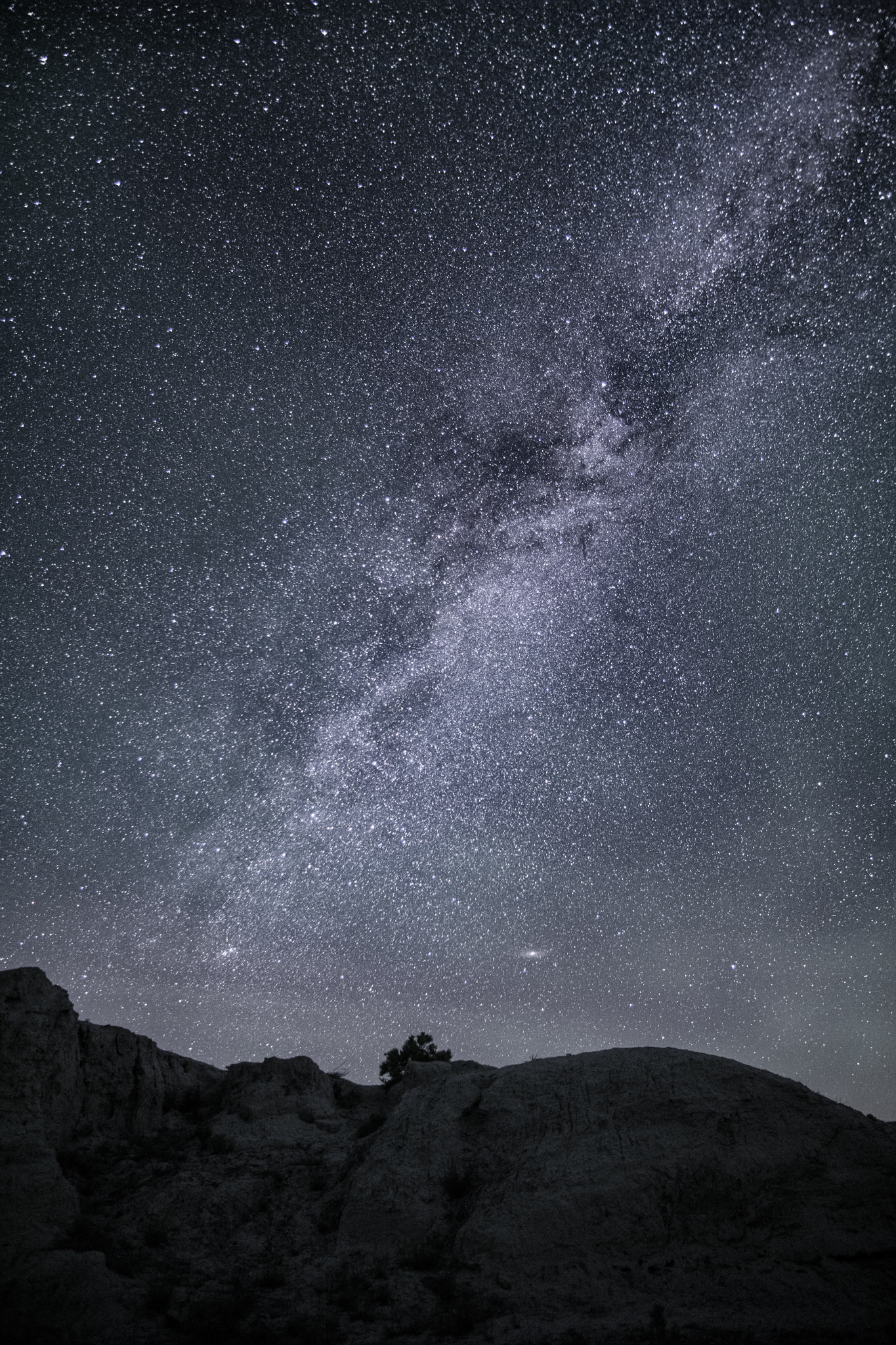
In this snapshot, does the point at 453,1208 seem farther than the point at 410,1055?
No

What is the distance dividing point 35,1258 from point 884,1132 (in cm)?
1542

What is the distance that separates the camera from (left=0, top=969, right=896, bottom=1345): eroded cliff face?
951 cm

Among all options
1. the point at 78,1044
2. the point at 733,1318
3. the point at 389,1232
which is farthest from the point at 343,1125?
the point at 733,1318

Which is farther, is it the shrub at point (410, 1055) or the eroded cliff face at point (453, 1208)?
the shrub at point (410, 1055)

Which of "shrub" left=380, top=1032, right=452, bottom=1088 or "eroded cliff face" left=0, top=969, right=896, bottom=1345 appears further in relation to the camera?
"shrub" left=380, top=1032, right=452, bottom=1088

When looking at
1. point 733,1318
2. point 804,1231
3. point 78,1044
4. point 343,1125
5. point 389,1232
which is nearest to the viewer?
point 733,1318

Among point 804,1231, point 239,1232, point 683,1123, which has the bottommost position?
point 239,1232

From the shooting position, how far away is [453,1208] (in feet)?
42.2

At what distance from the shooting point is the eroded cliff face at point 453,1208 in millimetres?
9508

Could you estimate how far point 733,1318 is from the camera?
909 centimetres

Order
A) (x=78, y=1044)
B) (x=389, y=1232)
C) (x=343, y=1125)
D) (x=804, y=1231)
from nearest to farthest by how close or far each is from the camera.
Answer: (x=804, y=1231) < (x=389, y=1232) < (x=78, y=1044) < (x=343, y=1125)

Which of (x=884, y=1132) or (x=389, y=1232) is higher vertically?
(x=884, y=1132)

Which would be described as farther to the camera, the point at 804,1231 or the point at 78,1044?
the point at 78,1044

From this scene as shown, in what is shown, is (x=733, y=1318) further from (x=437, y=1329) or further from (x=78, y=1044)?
(x=78, y=1044)
